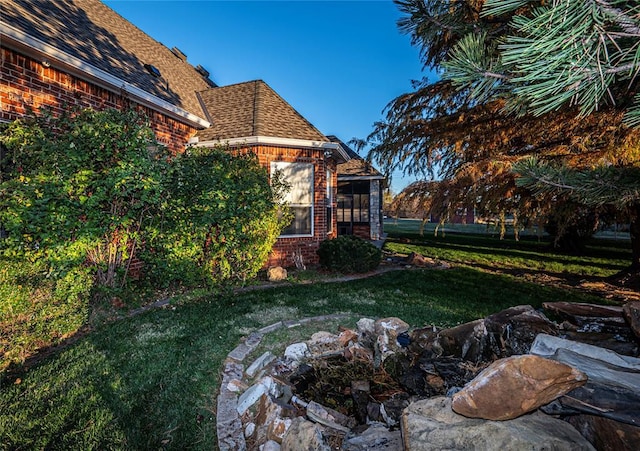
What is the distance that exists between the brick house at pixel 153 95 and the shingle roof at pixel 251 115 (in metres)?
0.04

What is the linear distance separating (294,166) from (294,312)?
4740mm

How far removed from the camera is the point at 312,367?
2908mm

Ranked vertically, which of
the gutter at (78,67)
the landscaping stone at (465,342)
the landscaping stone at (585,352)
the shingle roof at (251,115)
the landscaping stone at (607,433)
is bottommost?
the landscaping stone at (465,342)

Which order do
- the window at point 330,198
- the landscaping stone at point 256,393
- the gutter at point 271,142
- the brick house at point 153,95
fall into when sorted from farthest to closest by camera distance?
the window at point 330,198, the gutter at point 271,142, the brick house at point 153,95, the landscaping stone at point 256,393

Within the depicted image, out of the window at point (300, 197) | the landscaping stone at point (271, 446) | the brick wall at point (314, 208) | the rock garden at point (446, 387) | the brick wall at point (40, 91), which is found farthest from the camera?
the window at point (300, 197)

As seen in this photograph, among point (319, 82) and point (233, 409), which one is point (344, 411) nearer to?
point (233, 409)

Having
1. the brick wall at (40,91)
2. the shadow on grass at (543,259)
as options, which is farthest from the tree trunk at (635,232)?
the brick wall at (40,91)

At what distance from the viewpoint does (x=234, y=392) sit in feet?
8.59

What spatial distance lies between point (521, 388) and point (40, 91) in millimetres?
6799

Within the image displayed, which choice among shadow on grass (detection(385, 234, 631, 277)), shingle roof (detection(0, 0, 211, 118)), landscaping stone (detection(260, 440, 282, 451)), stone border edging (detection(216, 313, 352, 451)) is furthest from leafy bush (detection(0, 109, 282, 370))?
shadow on grass (detection(385, 234, 631, 277))

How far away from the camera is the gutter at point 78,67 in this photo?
3.89 m

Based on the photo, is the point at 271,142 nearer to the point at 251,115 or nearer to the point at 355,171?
the point at 251,115

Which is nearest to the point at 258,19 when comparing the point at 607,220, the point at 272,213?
the point at 272,213

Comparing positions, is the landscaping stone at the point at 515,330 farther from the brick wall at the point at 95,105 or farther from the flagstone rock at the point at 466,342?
the brick wall at the point at 95,105
